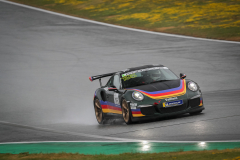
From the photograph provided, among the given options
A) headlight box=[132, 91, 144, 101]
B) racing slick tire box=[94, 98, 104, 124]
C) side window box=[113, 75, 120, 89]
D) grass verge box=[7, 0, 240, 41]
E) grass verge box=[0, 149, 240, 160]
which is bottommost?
grass verge box=[0, 149, 240, 160]

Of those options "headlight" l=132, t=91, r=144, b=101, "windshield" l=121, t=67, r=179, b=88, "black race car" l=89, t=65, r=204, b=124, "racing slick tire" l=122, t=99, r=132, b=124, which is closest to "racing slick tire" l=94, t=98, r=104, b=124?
"black race car" l=89, t=65, r=204, b=124

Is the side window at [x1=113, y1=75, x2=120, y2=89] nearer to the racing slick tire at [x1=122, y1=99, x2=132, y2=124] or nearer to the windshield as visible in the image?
the windshield

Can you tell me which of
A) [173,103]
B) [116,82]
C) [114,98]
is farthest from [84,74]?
[173,103]

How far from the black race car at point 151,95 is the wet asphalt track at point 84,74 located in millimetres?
259

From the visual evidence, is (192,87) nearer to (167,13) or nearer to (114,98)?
(114,98)

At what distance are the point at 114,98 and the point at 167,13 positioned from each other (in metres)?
19.9

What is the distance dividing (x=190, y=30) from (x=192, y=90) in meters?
15.9

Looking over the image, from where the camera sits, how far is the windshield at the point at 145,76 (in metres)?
10.4

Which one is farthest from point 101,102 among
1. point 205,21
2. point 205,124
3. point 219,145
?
point 205,21

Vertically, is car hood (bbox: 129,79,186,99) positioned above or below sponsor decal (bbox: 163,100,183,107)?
above

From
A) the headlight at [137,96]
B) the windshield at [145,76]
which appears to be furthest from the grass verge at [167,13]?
the headlight at [137,96]

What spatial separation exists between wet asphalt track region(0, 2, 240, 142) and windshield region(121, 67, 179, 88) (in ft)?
3.35

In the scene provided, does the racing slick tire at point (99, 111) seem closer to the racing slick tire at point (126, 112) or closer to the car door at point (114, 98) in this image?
the car door at point (114, 98)

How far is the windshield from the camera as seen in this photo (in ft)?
34.1
